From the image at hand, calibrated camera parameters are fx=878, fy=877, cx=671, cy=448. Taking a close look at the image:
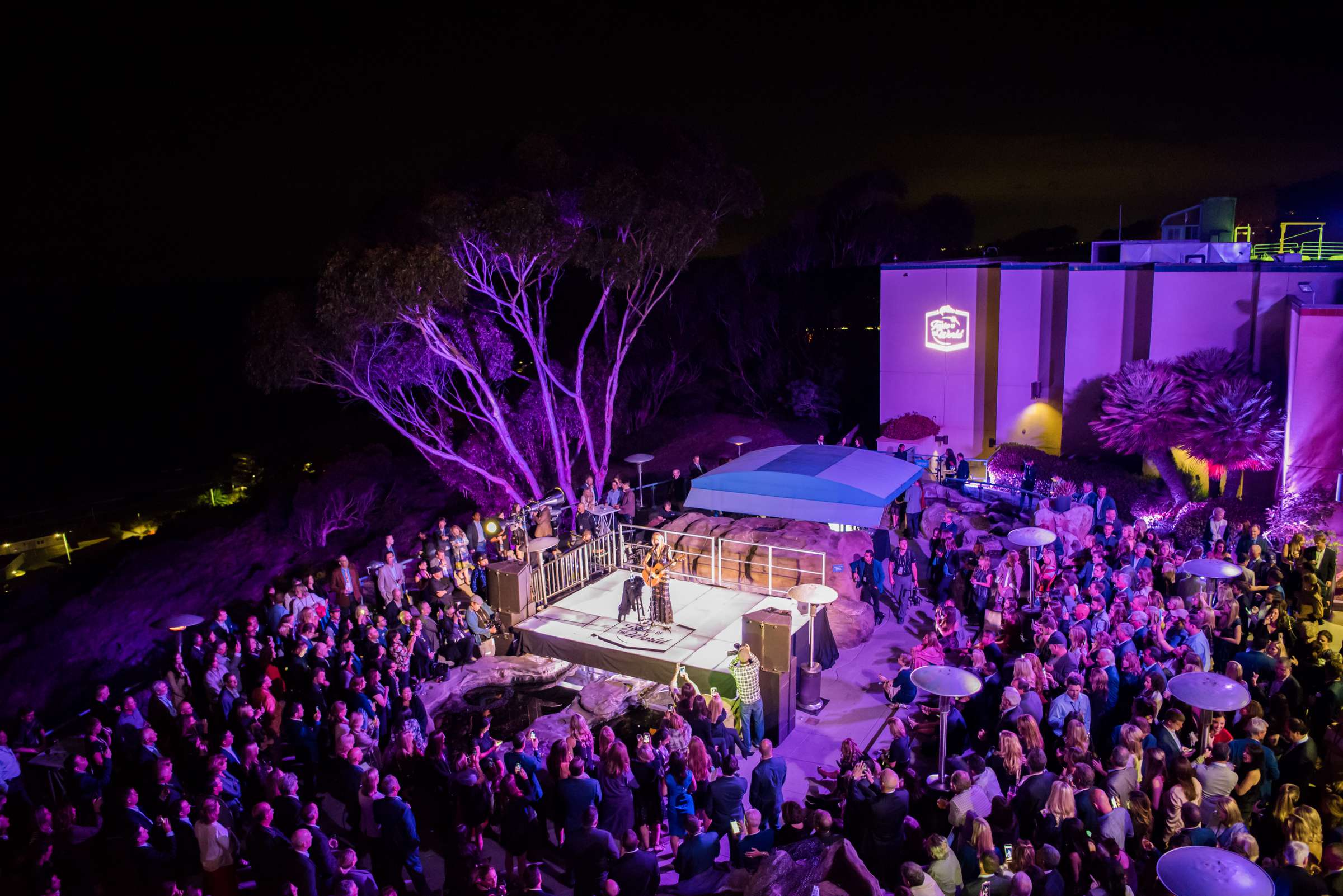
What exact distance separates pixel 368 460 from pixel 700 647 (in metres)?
20.2

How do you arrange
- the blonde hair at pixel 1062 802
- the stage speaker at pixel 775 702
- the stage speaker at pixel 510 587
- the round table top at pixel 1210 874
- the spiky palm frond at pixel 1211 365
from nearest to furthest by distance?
the round table top at pixel 1210 874 < the blonde hair at pixel 1062 802 < the stage speaker at pixel 775 702 < the stage speaker at pixel 510 587 < the spiky palm frond at pixel 1211 365

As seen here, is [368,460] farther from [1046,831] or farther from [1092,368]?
[1046,831]

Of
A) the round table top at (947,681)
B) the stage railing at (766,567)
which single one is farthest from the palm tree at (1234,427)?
the round table top at (947,681)

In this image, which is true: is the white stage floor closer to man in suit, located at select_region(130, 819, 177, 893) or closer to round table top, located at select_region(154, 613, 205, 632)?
round table top, located at select_region(154, 613, 205, 632)

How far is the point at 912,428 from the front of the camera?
25422 mm

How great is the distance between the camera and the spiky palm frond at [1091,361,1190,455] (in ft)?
66.7

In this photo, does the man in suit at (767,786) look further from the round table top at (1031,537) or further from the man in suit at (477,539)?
the man in suit at (477,539)

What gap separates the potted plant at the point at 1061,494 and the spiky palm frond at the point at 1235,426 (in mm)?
2791

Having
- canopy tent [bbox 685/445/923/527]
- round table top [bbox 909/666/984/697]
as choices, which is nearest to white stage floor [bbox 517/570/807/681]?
canopy tent [bbox 685/445/923/527]

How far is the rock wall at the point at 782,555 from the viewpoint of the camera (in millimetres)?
12875

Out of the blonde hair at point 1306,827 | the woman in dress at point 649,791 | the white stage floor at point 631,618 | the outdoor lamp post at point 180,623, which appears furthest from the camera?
the white stage floor at point 631,618

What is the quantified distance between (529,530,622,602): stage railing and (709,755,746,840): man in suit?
6280 mm

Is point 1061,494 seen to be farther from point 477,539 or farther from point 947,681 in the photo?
point 477,539

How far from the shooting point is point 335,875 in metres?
6.39
